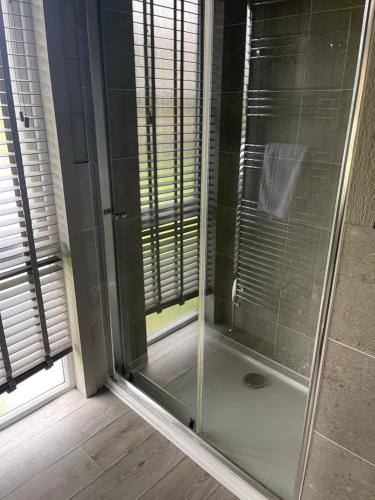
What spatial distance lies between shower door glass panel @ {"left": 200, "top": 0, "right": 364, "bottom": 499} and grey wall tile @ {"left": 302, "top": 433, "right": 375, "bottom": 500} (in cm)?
39

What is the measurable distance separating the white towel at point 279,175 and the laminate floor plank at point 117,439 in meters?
1.28

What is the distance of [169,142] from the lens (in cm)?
195

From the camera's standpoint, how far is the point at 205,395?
76.4 inches

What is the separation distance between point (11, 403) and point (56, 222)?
970 millimetres

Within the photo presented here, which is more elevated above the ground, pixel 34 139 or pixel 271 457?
pixel 34 139

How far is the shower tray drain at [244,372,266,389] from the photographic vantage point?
208 centimetres

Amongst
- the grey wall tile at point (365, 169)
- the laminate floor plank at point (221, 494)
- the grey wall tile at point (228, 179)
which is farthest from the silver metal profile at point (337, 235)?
the grey wall tile at point (228, 179)

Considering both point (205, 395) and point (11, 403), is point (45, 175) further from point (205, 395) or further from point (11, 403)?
point (205, 395)

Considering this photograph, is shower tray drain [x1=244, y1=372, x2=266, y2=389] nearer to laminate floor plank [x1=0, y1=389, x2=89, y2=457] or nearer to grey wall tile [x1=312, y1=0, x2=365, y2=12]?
laminate floor plank [x1=0, y1=389, x2=89, y2=457]

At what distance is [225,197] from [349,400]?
1.40 m

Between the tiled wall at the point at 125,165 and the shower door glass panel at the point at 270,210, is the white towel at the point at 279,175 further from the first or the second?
the tiled wall at the point at 125,165

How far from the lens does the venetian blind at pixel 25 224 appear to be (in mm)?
1447

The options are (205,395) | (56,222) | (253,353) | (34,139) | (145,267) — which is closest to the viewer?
(34,139)

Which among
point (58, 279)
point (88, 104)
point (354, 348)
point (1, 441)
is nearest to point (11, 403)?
point (1, 441)
